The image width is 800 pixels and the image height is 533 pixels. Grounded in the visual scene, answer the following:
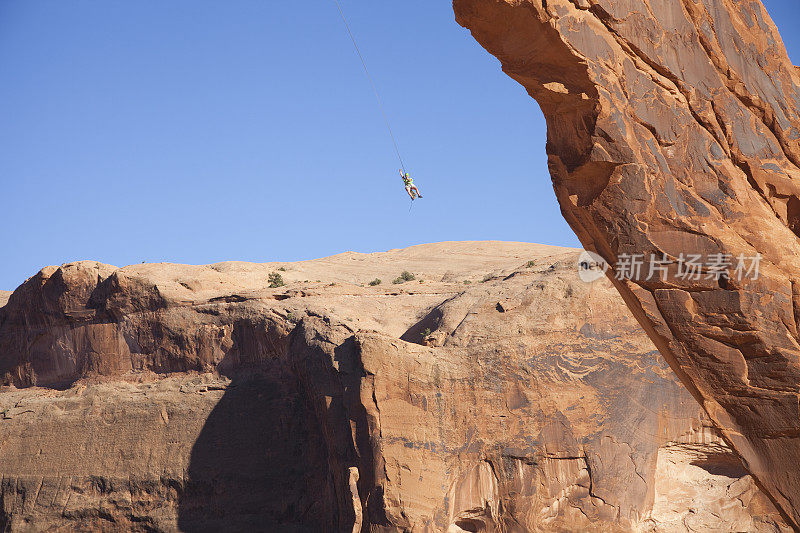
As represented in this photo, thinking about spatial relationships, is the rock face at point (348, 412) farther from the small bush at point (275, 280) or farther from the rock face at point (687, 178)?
the rock face at point (687, 178)

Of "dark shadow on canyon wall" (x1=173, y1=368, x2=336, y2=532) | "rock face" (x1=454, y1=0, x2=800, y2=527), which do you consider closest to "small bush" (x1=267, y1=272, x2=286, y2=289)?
"dark shadow on canyon wall" (x1=173, y1=368, x2=336, y2=532)

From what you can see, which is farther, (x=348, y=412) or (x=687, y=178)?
(x=348, y=412)

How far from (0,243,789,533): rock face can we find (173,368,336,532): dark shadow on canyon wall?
6cm

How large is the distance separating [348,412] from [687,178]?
12.6 meters

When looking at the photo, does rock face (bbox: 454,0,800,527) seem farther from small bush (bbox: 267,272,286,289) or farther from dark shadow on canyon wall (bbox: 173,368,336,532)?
small bush (bbox: 267,272,286,289)

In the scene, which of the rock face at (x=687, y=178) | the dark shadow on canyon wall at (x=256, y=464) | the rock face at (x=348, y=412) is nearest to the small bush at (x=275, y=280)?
the rock face at (x=348, y=412)

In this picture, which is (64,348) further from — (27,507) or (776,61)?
(776,61)

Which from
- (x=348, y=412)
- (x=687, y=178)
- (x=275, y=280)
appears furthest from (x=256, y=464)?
(x=687, y=178)

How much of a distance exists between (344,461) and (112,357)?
43.2 feet

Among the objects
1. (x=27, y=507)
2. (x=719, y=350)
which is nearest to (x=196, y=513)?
(x=27, y=507)

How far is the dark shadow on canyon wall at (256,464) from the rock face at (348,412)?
0.21 feet

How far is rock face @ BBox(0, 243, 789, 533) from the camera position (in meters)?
20.1

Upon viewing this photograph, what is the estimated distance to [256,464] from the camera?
26.5 meters

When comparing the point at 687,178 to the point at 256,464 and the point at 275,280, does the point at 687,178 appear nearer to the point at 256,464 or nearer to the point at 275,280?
the point at 256,464
